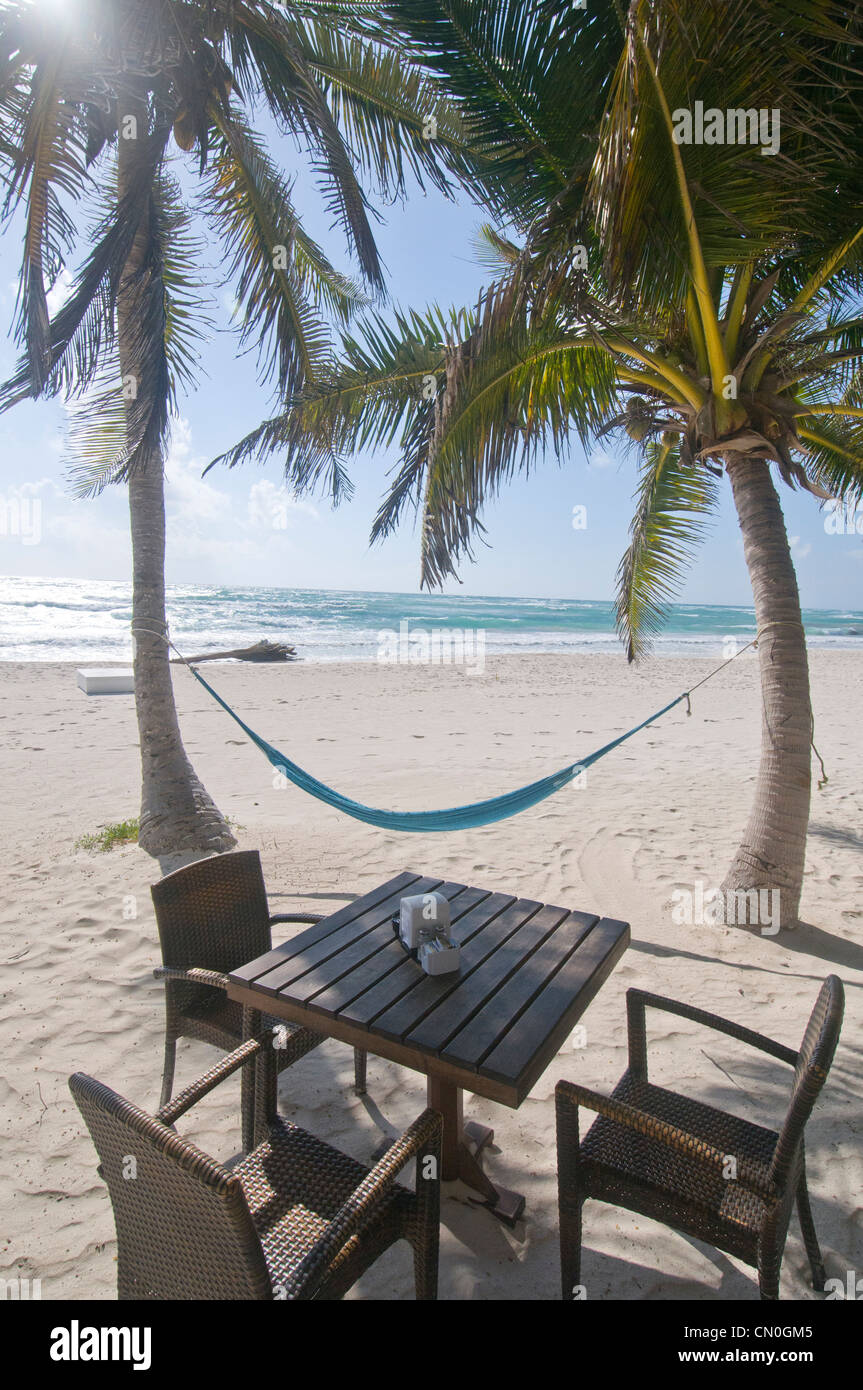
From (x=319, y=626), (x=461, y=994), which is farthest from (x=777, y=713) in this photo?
(x=319, y=626)

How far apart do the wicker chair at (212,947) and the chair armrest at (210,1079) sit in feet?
0.39

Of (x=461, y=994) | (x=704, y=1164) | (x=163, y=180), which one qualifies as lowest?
(x=704, y=1164)

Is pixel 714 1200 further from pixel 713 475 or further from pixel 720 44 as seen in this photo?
pixel 713 475

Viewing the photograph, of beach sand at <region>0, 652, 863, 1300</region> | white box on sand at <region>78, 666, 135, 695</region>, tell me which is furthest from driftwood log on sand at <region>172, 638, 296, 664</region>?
beach sand at <region>0, 652, 863, 1300</region>

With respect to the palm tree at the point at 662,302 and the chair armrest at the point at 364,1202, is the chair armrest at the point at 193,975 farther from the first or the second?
the palm tree at the point at 662,302

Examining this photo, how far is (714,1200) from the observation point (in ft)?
4.18

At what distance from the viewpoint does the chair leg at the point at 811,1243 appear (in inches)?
54.7

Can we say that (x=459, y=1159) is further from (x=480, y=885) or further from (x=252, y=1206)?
(x=480, y=885)

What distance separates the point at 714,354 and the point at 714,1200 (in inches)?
112

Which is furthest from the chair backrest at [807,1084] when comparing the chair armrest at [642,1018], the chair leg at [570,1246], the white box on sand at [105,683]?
the white box on sand at [105,683]

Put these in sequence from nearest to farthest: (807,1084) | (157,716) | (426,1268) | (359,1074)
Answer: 1. (807,1084)
2. (426,1268)
3. (359,1074)
4. (157,716)

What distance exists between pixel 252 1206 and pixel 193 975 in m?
0.59

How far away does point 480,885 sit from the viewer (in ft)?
10.8
